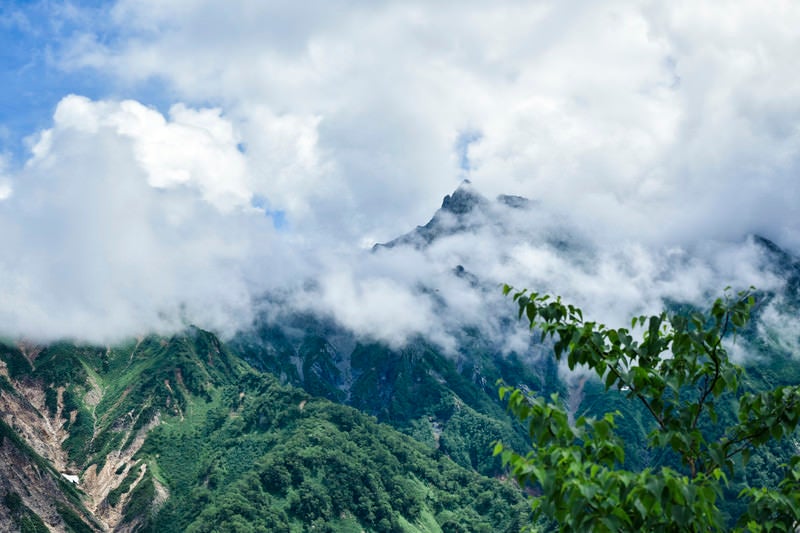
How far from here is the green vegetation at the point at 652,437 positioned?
10969 millimetres

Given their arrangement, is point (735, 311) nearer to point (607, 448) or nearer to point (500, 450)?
point (607, 448)

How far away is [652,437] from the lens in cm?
1369

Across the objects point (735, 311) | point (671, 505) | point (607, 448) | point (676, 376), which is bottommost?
point (671, 505)

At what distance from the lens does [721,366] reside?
1388cm

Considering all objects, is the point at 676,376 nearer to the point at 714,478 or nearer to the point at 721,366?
the point at 721,366

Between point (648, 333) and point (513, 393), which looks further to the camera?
A: point (648, 333)

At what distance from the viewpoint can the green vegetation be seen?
36.0ft

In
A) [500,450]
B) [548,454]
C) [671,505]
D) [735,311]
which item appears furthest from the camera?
[735,311]

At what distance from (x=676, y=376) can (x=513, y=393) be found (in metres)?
4.15

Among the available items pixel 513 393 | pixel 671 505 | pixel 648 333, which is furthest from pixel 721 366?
pixel 513 393

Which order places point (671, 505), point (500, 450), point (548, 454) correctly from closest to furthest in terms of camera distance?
point (671, 505), point (548, 454), point (500, 450)

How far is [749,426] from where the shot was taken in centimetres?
1381

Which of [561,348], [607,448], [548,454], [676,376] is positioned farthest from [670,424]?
[548,454]

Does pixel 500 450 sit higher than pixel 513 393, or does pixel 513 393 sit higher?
pixel 513 393
